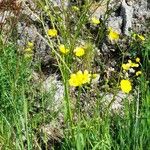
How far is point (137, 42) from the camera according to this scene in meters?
4.03

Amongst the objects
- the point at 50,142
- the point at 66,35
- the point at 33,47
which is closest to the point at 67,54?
the point at 66,35

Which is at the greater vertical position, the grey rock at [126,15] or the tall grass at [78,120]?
the grey rock at [126,15]

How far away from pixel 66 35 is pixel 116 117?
0.79m

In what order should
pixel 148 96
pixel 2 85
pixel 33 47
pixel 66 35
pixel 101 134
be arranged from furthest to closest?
pixel 33 47 < pixel 2 85 < pixel 148 96 < pixel 101 134 < pixel 66 35

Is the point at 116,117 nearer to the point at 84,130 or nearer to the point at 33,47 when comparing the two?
the point at 84,130

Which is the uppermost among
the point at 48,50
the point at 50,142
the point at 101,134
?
the point at 48,50

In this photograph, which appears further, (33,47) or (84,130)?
(33,47)

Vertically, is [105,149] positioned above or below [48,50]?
below

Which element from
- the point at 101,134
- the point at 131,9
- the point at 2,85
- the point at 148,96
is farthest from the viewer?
the point at 131,9

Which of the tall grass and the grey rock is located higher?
the grey rock

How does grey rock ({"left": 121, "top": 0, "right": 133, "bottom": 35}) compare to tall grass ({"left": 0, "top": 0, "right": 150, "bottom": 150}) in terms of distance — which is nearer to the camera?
tall grass ({"left": 0, "top": 0, "right": 150, "bottom": 150})

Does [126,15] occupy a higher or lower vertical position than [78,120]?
higher

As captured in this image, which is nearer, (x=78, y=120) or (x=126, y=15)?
(x=78, y=120)

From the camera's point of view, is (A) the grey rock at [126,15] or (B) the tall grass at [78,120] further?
(A) the grey rock at [126,15]
